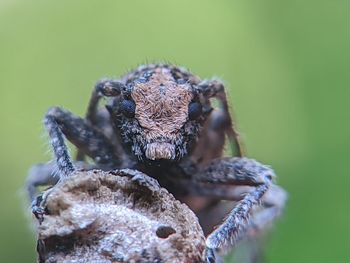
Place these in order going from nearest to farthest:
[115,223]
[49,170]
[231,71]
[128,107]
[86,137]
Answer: [115,223] → [128,107] → [86,137] → [49,170] → [231,71]

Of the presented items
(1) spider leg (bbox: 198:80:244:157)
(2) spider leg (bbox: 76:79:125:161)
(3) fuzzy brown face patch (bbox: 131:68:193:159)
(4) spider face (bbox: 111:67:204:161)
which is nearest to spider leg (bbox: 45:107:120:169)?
(2) spider leg (bbox: 76:79:125:161)

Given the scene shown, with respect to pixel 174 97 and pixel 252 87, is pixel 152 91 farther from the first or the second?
pixel 252 87

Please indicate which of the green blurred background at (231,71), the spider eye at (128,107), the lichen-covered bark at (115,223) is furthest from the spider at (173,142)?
the green blurred background at (231,71)

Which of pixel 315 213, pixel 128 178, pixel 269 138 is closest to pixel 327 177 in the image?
pixel 315 213

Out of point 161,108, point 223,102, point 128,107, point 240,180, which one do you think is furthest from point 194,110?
point 240,180

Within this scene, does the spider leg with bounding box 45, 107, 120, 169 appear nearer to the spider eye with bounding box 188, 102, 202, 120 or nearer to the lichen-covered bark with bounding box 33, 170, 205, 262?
the spider eye with bounding box 188, 102, 202, 120

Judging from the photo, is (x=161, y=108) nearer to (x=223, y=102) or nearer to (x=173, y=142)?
(x=173, y=142)
